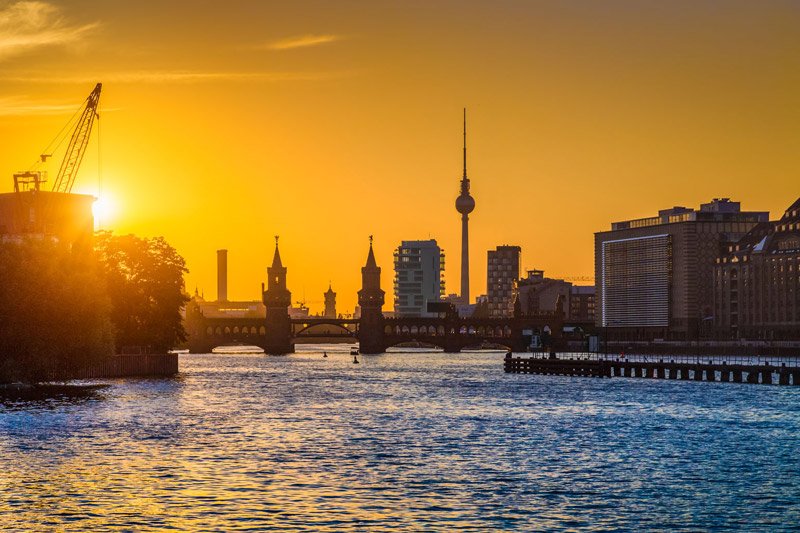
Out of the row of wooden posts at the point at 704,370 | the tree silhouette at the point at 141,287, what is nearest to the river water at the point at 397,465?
the row of wooden posts at the point at 704,370

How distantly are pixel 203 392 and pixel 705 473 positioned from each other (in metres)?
85.3

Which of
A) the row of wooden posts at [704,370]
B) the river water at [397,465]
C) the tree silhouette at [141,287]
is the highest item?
the tree silhouette at [141,287]

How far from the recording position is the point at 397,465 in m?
71.4

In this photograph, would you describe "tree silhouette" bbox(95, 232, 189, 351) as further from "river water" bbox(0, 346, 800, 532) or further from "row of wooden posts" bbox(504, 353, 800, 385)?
"row of wooden posts" bbox(504, 353, 800, 385)

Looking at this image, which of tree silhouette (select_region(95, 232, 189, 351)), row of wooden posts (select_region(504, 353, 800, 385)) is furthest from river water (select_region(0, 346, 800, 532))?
tree silhouette (select_region(95, 232, 189, 351))

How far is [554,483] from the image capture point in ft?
211

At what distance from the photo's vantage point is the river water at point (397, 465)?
54.2 metres

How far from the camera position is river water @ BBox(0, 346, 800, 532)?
5416 centimetres

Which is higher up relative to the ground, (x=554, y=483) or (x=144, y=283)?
(x=144, y=283)

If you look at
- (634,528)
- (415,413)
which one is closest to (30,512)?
(634,528)

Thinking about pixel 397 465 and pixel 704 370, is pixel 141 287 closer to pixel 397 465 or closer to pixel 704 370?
pixel 704 370

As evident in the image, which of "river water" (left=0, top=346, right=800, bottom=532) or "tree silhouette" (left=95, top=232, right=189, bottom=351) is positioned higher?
"tree silhouette" (left=95, top=232, right=189, bottom=351)

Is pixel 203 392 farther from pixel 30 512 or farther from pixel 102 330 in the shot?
pixel 30 512

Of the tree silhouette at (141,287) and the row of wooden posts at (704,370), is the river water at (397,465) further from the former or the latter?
the tree silhouette at (141,287)
